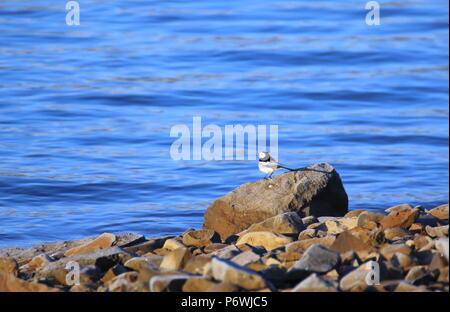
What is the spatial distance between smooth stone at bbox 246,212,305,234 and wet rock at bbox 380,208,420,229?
610mm

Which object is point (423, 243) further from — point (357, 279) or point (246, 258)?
point (246, 258)

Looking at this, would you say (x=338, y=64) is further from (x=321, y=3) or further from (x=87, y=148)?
(x=87, y=148)

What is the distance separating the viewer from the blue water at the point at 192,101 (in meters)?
11.1

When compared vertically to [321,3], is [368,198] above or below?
below

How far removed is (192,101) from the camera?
605 inches

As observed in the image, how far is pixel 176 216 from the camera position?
10359mm

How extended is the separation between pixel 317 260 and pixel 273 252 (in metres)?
0.69

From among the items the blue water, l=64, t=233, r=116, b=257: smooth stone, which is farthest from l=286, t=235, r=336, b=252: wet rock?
the blue water

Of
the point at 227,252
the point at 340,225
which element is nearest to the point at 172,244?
the point at 227,252

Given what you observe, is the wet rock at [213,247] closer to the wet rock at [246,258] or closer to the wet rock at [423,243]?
the wet rock at [246,258]

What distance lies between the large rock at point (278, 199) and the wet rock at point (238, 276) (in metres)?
2.43

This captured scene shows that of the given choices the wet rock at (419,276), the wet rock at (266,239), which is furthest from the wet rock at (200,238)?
the wet rock at (419,276)

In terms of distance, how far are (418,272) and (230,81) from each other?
11.3 m
